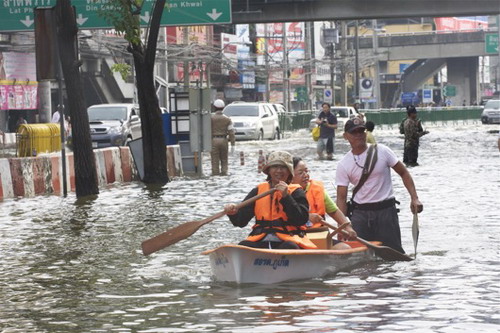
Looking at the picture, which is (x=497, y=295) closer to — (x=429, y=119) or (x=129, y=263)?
(x=129, y=263)

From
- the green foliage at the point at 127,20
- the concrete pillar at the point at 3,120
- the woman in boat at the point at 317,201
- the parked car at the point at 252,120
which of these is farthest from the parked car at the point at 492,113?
the woman in boat at the point at 317,201

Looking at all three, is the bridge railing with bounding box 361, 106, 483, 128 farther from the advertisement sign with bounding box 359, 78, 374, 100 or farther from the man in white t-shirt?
the man in white t-shirt

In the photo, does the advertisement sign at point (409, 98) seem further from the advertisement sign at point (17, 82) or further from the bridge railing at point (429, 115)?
the advertisement sign at point (17, 82)

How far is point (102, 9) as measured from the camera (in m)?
38.2

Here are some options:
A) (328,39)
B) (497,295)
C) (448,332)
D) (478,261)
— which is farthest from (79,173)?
(328,39)

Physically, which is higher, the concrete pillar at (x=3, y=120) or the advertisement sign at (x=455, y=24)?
the advertisement sign at (x=455, y=24)

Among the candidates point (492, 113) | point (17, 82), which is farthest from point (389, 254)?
point (492, 113)

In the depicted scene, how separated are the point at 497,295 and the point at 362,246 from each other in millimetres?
2124

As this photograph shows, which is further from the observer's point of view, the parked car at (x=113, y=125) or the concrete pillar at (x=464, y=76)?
the concrete pillar at (x=464, y=76)

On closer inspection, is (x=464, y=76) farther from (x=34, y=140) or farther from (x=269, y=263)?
(x=269, y=263)

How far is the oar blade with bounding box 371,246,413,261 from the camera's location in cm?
1309

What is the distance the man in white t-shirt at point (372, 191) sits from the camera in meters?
13.1

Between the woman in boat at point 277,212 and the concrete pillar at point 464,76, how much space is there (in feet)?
373

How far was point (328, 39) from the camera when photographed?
97.9 m
